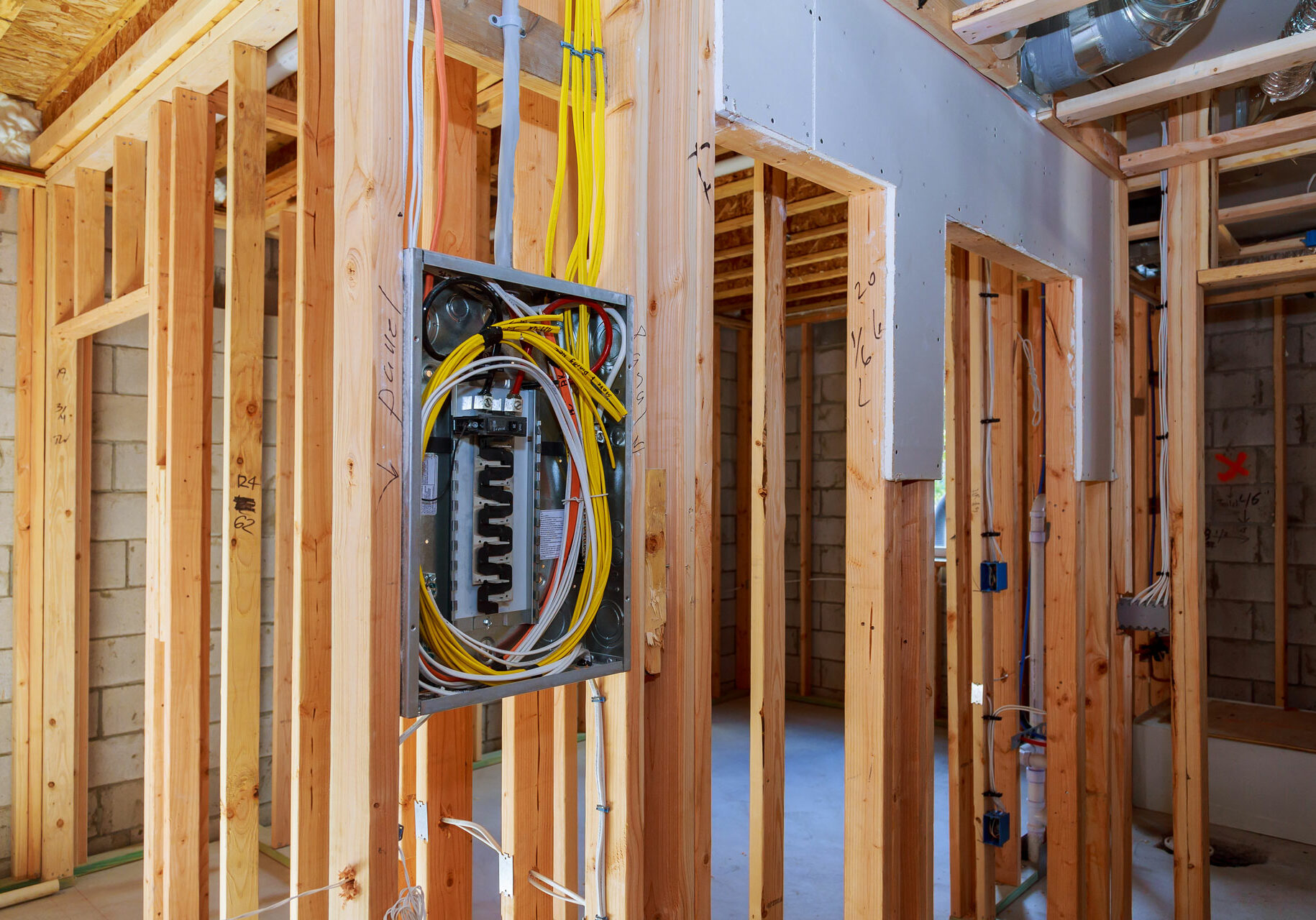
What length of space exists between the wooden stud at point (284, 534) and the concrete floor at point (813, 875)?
0.27m

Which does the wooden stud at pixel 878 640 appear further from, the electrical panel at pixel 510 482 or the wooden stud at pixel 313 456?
the wooden stud at pixel 313 456

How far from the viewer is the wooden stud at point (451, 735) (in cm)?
173

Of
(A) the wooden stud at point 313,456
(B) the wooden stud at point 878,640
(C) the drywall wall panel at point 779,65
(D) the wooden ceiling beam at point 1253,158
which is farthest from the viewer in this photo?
(D) the wooden ceiling beam at point 1253,158

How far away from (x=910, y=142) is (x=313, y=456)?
1465 millimetres

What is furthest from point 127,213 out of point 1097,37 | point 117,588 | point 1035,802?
point 1035,802

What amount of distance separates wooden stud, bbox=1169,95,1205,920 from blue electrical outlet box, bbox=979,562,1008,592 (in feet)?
1.63

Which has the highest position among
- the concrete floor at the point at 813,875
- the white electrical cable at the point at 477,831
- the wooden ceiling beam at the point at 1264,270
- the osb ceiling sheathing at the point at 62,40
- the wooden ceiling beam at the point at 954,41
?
the osb ceiling sheathing at the point at 62,40

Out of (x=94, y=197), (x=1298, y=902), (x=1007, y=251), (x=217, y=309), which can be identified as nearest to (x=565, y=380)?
(x=1007, y=251)

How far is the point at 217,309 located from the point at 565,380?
119 inches

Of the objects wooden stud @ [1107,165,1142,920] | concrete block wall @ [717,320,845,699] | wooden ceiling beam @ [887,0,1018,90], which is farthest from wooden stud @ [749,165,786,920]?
concrete block wall @ [717,320,845,699]

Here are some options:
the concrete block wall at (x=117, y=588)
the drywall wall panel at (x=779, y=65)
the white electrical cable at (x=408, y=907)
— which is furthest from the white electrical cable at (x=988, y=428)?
the concrete block wall at (x=117, y=588)

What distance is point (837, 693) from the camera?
5891mm

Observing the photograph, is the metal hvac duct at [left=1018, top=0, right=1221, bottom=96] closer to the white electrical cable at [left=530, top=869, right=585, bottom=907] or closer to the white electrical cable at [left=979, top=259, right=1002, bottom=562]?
the white electrical cable at [left=979, top=259, right=1002, bottom=562]

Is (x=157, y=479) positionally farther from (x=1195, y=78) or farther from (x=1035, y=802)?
(x=1035, y=802)
